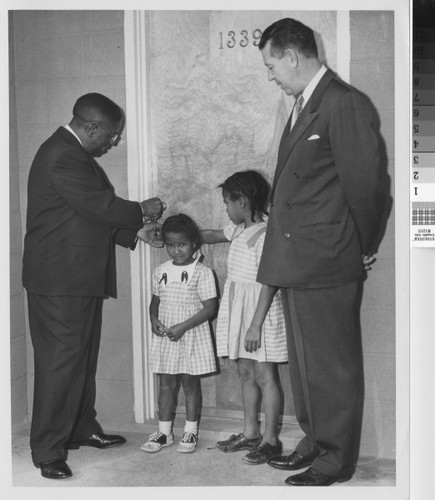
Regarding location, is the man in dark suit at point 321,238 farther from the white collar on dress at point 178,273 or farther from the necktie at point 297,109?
the white collar on dress at point 178,273

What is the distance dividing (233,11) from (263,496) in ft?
2.84

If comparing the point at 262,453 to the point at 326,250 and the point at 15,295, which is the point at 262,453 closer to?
the point at 326,250

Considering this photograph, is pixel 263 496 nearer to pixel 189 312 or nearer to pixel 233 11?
pixel 189 312

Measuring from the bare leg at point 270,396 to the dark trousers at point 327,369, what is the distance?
0.03 metres

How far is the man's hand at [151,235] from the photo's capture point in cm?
138

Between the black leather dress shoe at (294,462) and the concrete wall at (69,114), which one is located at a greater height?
the concrete wall at (69,114)

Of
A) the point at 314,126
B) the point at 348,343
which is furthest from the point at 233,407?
the point at 314,126

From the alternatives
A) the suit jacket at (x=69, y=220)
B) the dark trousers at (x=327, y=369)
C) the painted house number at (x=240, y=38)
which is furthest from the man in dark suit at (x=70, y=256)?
the dark trousers at (x=327, y=369)

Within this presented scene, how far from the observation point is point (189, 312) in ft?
4.55

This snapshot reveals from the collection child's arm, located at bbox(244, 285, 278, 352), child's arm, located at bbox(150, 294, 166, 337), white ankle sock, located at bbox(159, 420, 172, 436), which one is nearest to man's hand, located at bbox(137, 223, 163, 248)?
child's arm, located at bbox(150, 294, 166, 337)

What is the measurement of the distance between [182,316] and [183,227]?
0.16m

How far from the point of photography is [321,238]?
1340 millimetres

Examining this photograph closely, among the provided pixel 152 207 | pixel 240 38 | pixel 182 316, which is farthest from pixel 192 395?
pixel 240 38

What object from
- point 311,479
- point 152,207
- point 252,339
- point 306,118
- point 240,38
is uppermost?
point 240,38
